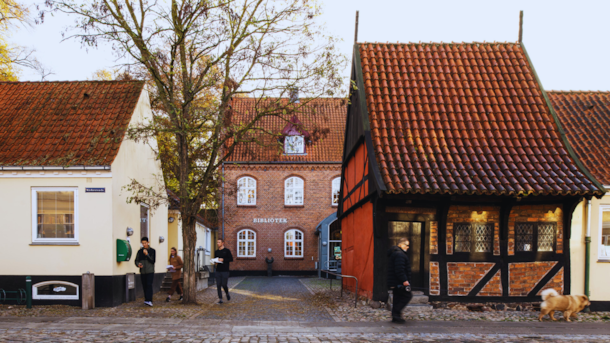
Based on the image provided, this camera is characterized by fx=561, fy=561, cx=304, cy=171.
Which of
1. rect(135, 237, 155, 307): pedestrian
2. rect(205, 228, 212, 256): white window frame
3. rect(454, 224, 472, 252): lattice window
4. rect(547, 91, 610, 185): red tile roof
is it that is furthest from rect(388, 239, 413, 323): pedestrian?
rect(205, 228, 212, 256): white window frame

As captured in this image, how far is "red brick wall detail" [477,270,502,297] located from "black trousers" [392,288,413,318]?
3.26 metres

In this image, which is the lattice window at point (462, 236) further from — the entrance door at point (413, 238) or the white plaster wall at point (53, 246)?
the white plaster wall at point (53, 246)

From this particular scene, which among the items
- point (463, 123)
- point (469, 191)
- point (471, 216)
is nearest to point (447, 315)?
point (471, 216)

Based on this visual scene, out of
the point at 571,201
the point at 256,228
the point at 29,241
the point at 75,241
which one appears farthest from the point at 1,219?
the point at 256,228

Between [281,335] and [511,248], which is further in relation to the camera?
[511,248]

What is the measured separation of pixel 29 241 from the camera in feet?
45.4

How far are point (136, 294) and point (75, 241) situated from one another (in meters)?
3.01

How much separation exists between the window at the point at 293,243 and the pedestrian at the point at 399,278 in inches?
926

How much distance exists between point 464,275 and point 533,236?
1.99 m

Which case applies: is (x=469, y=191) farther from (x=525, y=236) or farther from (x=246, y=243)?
(x=246, y=243)

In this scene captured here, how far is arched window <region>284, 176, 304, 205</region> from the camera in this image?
34.2m

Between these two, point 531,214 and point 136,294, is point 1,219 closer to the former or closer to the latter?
point 136,294

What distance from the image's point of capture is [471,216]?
13.4 metres

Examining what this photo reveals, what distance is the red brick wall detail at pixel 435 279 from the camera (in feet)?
43.4
